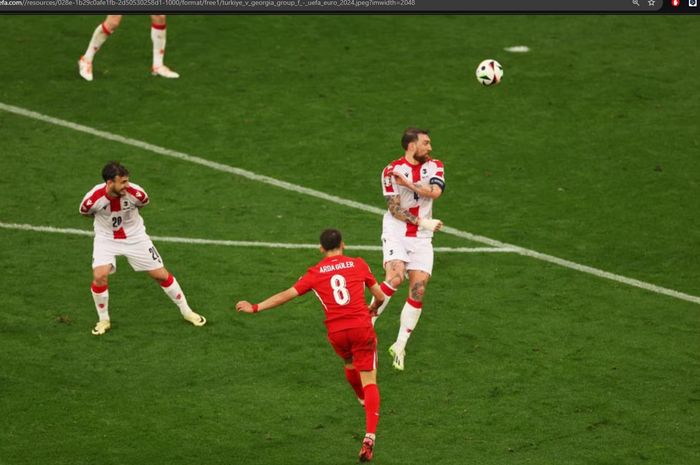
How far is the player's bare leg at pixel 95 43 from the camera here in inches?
893

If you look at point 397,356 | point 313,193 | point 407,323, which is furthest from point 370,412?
point 313,193

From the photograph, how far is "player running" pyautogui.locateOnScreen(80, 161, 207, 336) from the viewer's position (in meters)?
15.3

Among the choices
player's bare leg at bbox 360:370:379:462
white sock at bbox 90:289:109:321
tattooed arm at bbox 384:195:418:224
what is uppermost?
tattooed arm at bbox 384:195:418:224

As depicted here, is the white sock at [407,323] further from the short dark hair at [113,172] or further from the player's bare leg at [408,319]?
the short dark hair at [113,172]

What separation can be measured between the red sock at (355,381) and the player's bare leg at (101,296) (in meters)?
3.51

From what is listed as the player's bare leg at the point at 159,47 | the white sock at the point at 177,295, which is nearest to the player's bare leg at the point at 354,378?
the white sock at the point at 177,295

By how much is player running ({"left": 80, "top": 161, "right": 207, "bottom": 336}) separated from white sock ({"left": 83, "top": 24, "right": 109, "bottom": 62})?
779 centimetres

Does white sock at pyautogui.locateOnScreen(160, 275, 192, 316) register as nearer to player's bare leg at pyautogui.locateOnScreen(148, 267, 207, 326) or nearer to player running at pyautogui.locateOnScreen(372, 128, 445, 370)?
player's bare leg at pyautogui.locateOnScreen(148, 267, 207, 326)

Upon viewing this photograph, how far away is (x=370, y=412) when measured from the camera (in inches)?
506

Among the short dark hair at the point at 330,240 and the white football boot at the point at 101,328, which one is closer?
the short dark hair at the point at 330,240

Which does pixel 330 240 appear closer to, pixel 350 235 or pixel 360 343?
pixel 360 343

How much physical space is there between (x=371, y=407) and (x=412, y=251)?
3007mm

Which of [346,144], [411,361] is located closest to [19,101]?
[346,144]

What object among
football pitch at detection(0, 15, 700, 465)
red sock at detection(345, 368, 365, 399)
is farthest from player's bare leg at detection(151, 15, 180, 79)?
red sock at detection(345, 368, 365, 399)
